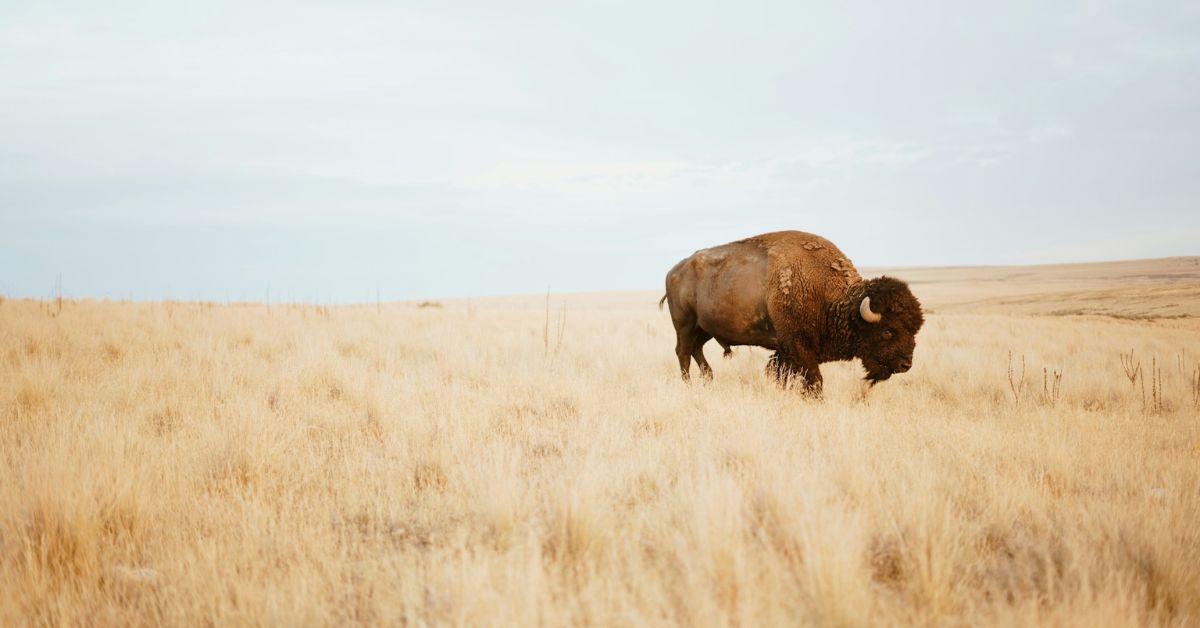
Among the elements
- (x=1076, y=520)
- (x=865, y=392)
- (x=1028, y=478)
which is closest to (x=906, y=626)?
(x=1076, y=520)

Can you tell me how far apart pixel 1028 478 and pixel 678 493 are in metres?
2.43

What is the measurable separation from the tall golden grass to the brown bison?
62 cm

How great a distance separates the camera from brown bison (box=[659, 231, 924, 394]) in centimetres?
648

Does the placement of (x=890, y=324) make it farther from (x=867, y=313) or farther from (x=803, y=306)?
(x=803, y=306)

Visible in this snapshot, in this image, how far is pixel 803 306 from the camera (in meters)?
7.07

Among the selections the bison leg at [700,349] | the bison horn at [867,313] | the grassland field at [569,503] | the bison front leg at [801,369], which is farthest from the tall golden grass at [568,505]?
the bison leg at [700,349]

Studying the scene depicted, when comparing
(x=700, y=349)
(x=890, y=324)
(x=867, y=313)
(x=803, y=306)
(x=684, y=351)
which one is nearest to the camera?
(x=867, y=313)

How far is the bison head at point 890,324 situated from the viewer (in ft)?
21.1

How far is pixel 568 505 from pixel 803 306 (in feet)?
16.5

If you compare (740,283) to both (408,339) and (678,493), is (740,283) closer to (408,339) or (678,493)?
(678,493)

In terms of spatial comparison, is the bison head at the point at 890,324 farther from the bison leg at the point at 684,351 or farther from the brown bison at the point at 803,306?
the bison leg at the point at 684,351

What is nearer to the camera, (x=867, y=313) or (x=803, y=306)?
(x=867, y=313)

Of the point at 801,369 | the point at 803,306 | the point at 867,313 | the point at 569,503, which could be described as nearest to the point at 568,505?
the point at 569,503

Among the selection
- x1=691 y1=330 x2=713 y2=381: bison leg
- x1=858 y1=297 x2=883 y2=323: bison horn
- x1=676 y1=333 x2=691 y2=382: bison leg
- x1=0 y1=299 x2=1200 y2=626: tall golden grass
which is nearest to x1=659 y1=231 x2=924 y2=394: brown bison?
x1=858 y1=297 x2=883 y2=323: bison horn
